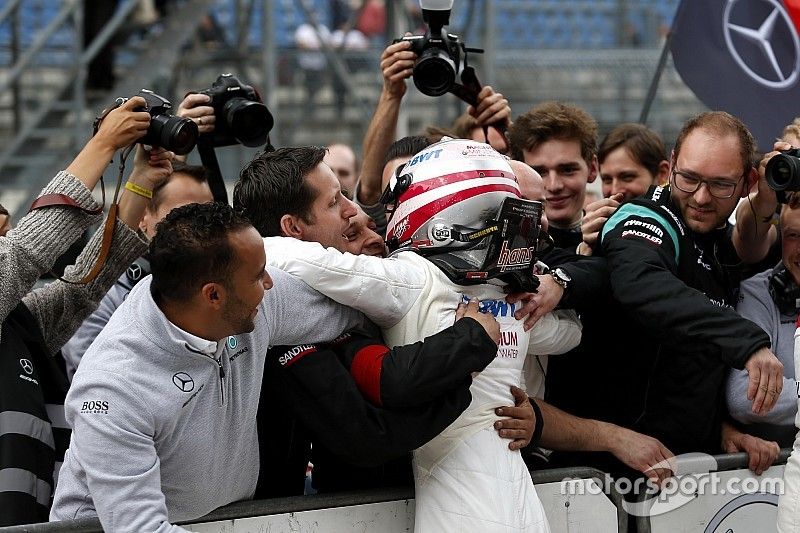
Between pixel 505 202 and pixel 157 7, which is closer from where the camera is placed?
pixel 505 202

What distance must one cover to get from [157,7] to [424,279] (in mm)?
8033

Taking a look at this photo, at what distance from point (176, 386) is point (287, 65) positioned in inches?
310

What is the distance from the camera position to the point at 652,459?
356 cm

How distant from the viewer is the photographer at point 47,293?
3.15 metres

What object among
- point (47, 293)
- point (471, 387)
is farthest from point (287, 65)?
point (471, 387)

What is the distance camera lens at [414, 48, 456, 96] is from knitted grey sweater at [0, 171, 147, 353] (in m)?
1.17

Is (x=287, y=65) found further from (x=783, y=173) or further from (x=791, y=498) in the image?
(x=791, y=498)

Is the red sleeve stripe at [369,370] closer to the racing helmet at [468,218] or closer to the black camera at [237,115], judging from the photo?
the racing helmet at [468,218]

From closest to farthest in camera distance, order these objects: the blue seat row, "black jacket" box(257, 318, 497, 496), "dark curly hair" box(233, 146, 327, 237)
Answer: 1. "black jacket" box(257, 318, 497, 496)
2. "dark curly hair" box(233, 146, 327, 237)
3. the blue seat row

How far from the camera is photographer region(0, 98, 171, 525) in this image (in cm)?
315

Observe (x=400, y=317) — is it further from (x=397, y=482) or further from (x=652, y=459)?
(x=652, y=459)

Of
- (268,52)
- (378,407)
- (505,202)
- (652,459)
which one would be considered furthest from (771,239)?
(268,52)

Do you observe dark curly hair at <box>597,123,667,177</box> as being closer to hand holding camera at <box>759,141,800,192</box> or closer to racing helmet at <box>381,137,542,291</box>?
hand holding camera at <box>759,141,800,192</box>

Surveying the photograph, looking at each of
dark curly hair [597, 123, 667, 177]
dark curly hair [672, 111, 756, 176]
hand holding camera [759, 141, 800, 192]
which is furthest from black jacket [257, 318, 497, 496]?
dark curly hair [597, 123, 667, 177]
